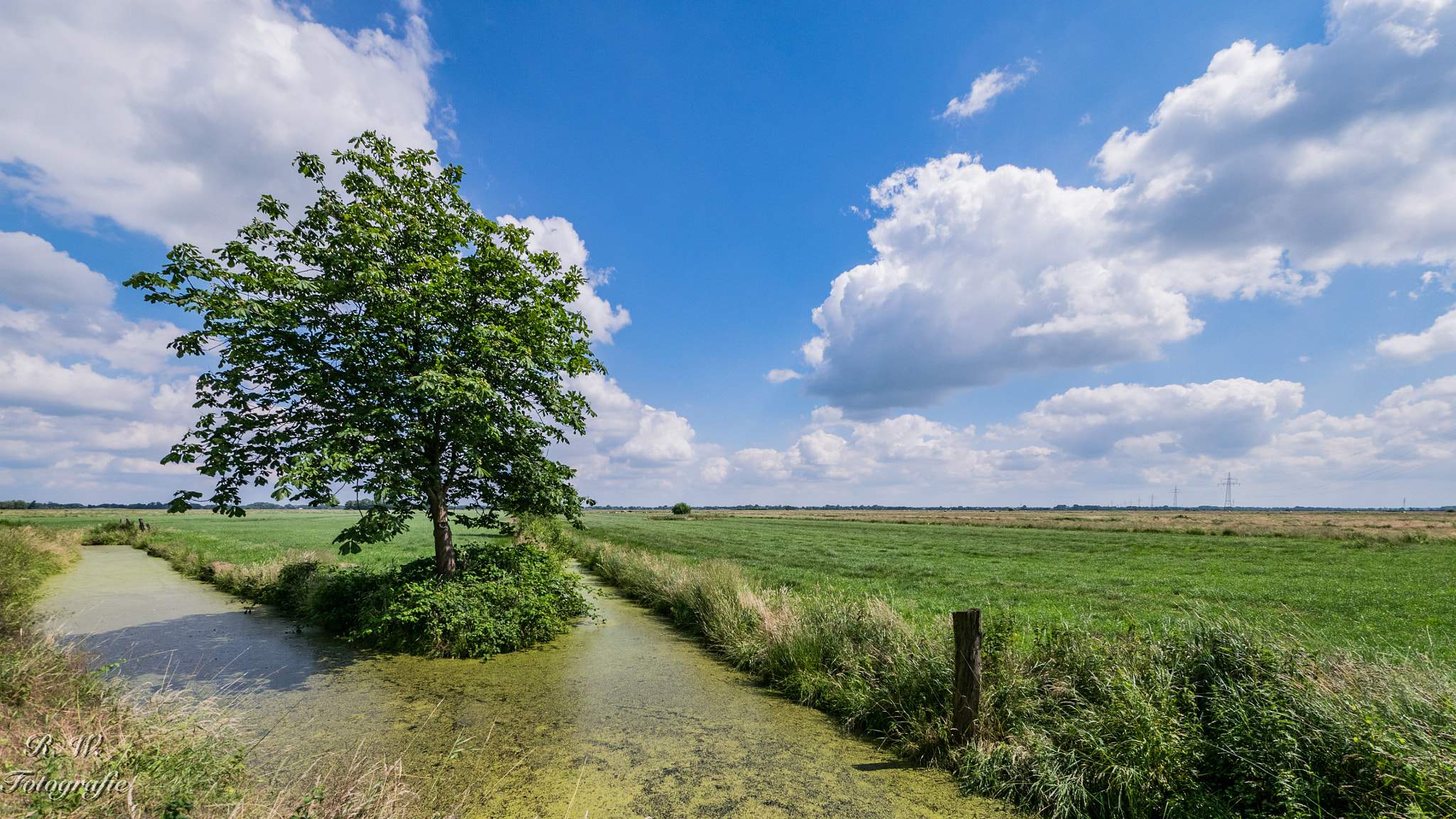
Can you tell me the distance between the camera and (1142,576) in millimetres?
23453

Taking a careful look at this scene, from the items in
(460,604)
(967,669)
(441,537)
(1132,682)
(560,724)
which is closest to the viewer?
(1132,682)

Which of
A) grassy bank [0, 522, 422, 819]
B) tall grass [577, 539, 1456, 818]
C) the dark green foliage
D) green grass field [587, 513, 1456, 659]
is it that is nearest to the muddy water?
the dark green foliage

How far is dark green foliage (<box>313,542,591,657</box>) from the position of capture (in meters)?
11.0

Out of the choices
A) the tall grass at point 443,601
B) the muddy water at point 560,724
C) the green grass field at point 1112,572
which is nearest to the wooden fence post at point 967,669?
the muddy water at point 560,724

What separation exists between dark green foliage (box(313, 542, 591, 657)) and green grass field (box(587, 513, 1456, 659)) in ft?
27.3

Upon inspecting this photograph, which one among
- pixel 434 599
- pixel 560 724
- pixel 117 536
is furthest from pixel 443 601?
pixel 117 536

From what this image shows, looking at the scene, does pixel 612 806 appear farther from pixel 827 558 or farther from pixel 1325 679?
pixel 827 558

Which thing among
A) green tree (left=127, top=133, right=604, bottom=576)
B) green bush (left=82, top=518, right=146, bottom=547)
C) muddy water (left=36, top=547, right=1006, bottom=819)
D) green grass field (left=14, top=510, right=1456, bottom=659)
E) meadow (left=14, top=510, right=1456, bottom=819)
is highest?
green tree (left=127, top=133, right=604, bottom=576)

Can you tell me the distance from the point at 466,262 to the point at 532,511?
229 inches

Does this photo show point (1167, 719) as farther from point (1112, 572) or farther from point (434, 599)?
point (1112, 572)

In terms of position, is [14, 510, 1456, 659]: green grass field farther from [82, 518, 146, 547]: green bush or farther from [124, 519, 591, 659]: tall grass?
[124, 519, 591, 659]: tall grass

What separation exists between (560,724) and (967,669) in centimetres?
581

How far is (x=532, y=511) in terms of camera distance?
496 inches

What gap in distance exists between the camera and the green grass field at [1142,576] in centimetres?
1445
